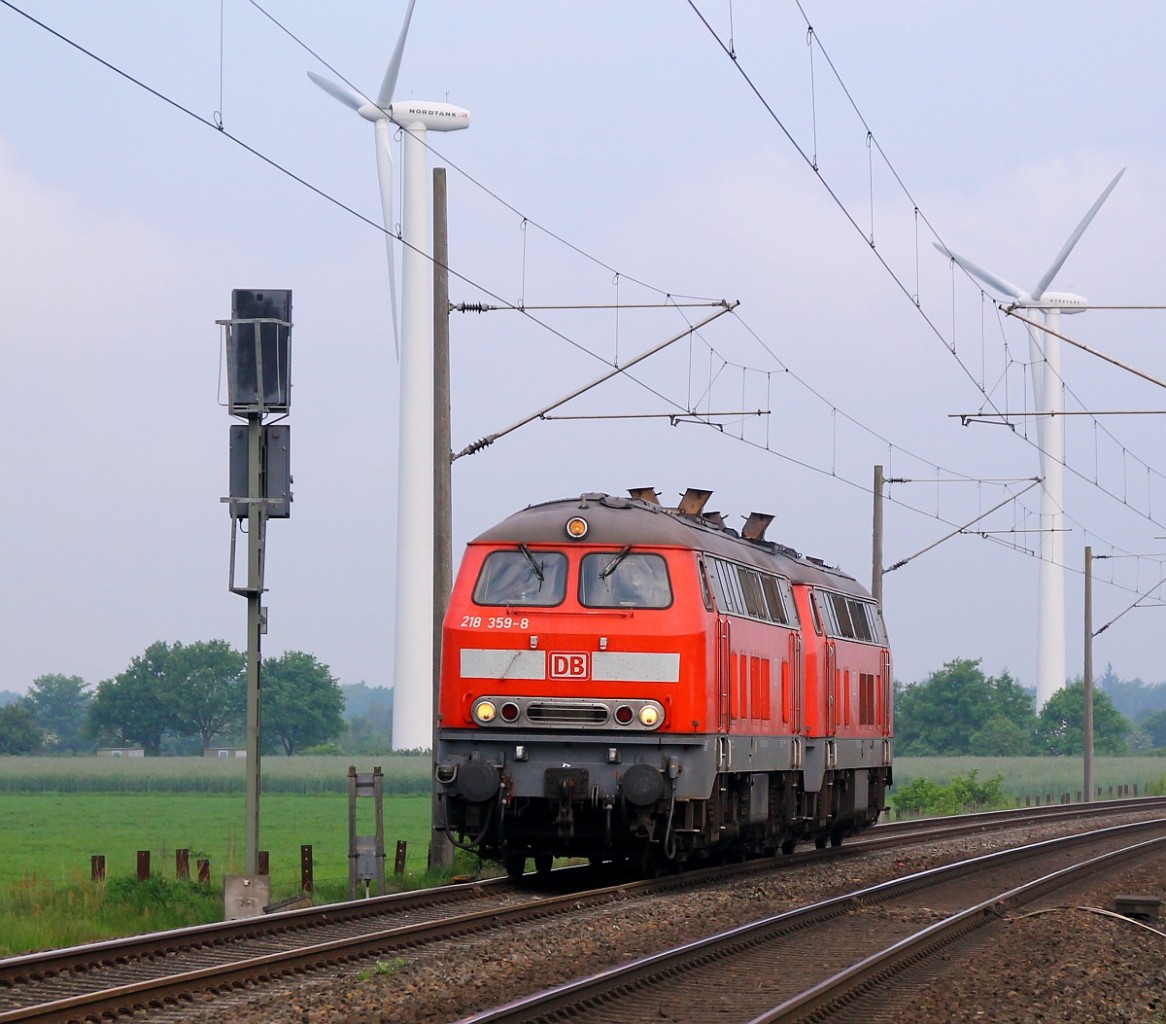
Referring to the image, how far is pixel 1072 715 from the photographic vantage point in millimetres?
134125

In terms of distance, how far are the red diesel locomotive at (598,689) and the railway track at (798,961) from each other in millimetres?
2097

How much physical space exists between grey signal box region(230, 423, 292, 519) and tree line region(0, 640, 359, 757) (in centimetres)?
11778

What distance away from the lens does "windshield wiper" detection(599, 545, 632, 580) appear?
66.7 feet

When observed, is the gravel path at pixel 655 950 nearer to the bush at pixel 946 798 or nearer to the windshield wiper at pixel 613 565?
the windshield wiper at pixel 613 565

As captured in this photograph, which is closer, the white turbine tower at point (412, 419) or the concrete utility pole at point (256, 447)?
the concrete utility pole at point (256, 447)

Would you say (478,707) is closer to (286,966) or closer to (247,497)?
(247,497)

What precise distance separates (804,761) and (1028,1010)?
13.1 metres

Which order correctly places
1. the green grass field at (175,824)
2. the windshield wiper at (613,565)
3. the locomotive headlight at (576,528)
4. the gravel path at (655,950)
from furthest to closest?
the locomotive headlight at (576,528) → the windshield wiper at (613,565) → the green grass field at (175,824) → the gravel path at (655,950)

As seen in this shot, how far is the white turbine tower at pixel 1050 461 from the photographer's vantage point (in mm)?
73500

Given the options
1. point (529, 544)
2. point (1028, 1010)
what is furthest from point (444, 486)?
point (1028, 1010)

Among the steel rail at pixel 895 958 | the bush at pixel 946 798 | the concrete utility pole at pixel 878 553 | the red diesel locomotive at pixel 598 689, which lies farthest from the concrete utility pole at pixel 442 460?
the bush at pixel 946 798

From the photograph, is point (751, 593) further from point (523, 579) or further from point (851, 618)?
point (851, 618)

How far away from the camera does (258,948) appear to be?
578 inches

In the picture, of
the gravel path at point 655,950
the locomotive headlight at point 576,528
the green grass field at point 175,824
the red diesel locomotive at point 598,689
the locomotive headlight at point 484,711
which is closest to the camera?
the gravel path at point 655,950
